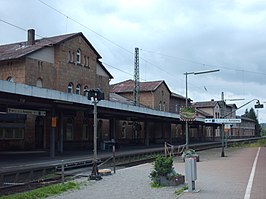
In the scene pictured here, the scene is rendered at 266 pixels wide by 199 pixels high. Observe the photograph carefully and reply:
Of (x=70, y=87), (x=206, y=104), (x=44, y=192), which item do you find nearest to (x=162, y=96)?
(x=206, y=104)

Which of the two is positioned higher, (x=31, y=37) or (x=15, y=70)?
(x=31, y=37)

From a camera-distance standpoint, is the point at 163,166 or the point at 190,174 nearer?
the point at 190,174

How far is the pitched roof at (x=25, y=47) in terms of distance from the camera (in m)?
31.7

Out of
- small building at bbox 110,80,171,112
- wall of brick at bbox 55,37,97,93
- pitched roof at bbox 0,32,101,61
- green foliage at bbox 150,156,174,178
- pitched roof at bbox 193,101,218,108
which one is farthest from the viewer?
pitched roof at bbox 193,101,218,108

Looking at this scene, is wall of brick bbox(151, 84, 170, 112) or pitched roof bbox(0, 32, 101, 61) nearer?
pitched roof bbox(0, 32, 101, 61)

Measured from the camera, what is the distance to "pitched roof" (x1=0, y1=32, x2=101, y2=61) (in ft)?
104

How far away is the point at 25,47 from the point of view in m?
34.2

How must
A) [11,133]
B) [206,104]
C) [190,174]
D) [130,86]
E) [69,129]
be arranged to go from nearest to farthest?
[190,174]
[11,133]
[69,129]
[130,86]
[206,104]

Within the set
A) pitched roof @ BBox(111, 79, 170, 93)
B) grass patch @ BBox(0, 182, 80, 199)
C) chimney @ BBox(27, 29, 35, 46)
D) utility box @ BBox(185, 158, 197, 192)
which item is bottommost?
grass patch @ BBox(0, 182, 80, 199)

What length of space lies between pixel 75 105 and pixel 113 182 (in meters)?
13.5

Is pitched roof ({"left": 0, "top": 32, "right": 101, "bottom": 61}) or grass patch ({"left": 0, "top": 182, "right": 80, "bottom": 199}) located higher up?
pitched roof ({"left": 0, "top": 32, "right": 101, "bottom": 61})

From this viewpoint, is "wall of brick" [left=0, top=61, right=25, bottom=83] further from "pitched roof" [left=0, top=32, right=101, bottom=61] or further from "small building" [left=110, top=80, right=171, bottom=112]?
"small building" [left=110, top=80, right=171, bottom=112]

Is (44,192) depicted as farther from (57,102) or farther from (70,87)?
(70,87)

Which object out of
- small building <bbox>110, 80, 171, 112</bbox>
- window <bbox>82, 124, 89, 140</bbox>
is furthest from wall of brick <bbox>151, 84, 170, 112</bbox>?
window <bbox>82, 124, 89, 140</bbox>
